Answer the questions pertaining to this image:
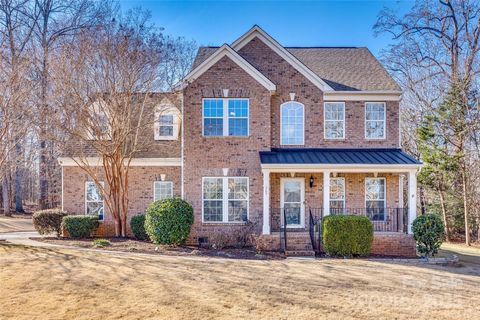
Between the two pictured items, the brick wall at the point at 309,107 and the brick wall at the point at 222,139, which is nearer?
the brick wall at the point at 222,139

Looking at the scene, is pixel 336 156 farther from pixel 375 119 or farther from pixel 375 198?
pixel 375 119

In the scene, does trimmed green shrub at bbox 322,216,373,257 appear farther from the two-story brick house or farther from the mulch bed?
the mulch bed

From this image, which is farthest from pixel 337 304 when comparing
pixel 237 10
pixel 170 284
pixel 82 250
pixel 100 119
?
pixel 237 10

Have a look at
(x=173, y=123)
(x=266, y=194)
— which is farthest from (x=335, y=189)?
(x=173, y=123)

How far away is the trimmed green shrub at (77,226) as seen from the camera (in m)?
15.9

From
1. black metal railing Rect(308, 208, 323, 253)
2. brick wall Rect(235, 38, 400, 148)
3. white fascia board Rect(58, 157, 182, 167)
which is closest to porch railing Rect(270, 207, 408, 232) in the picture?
black metal railing Rect(308, 208, 323, 253)

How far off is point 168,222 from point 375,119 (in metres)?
10.2

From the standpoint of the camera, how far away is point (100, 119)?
16.2 meters

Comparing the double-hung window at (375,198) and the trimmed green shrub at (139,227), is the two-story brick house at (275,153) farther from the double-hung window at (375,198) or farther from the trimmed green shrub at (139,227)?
the trimmed green shrub at (139,227)

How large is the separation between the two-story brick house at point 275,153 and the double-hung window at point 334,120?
1.8 inches

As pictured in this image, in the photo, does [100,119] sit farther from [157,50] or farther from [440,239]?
[440,239]

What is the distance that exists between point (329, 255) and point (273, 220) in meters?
3.27

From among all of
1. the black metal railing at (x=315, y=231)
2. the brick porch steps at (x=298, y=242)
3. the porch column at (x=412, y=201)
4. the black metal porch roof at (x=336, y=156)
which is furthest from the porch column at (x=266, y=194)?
the porch column at (x=412, y=201)

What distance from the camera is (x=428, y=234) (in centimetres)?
1320
